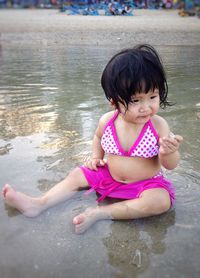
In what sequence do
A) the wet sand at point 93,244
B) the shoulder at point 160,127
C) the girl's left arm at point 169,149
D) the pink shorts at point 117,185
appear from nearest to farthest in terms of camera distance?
1. the wet sand at point 93,244
2. the girl's left arm at point 169,149
3. the pink shorts at point 117,185
4. the shoulder at point 160,127

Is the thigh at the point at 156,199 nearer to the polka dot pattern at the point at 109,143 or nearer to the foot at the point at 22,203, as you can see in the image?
the polka dot pattern at the point at 109,143

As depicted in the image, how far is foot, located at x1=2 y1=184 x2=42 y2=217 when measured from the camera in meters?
2.03

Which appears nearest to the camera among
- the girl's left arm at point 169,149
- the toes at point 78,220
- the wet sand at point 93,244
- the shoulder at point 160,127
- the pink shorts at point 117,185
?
the wet sand at point 93,244

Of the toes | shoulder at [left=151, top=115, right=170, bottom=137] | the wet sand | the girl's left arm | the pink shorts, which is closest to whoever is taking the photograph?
the wet sand

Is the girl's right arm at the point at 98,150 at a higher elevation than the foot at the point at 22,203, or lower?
higher

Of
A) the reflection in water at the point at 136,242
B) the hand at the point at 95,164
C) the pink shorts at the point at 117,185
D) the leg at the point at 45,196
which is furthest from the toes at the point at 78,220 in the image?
the hand at the point at 95,164

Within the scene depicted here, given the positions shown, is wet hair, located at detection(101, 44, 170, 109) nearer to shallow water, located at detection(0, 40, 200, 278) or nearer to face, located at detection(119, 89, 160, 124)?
face, located at detection(119, 89, 160, 124)

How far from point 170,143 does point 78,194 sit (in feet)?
2.06

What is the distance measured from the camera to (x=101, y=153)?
8.07ft

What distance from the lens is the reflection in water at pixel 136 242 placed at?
1.67 meters

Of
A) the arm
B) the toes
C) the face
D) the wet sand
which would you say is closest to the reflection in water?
the wet sand

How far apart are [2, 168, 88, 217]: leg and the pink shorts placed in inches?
2.0

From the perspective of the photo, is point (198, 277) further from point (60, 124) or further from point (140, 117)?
point (60, 124)

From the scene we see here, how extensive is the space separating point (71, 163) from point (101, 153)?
0.34 meters
